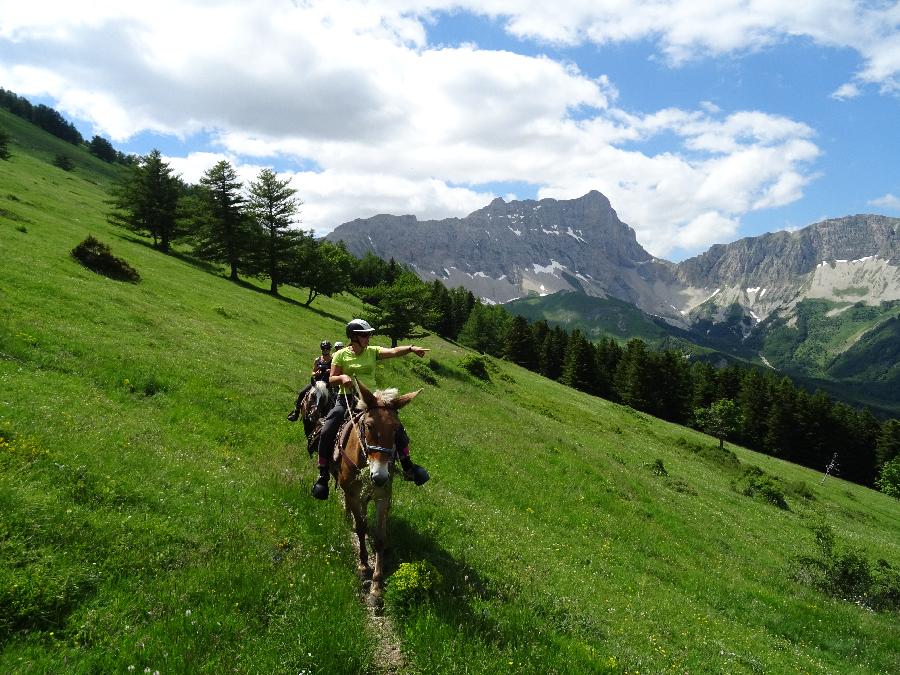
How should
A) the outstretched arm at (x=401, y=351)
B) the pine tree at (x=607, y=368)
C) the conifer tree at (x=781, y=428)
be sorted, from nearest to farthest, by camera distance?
the outstretched arm at (x=401, y=351)
the conifer tree at (x=781, y=428)
the pine tree at (x=607, y=368)

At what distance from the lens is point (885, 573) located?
2053 centimetres

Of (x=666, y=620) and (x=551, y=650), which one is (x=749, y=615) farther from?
(x=551, y=650)

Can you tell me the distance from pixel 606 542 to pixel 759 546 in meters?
11.5

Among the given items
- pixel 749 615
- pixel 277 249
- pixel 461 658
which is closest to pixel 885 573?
pixel 749 615

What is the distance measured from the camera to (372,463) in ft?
26.6

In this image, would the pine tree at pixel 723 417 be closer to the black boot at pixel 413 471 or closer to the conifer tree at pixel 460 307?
the conifer tree at pixel 460 307

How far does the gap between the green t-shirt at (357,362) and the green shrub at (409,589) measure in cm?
375

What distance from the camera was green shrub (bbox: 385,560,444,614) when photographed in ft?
26.1

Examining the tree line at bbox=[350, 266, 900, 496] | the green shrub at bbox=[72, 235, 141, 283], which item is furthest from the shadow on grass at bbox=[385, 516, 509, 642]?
the tree line at bbox=[350, 266, 900, 496]

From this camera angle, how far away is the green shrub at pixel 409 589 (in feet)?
26.1

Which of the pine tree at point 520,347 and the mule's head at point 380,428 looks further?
the pine tree at point 520,347

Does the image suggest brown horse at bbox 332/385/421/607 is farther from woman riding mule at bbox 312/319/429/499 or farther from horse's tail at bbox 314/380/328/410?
horse's tail at bbox 314/380/328/410

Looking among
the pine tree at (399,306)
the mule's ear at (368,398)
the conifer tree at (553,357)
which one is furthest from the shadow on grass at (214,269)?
the conifer tree at (553,357)

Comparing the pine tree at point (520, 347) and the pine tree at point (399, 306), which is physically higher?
the pine tree at point (399, 306)
